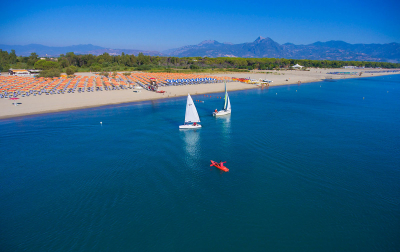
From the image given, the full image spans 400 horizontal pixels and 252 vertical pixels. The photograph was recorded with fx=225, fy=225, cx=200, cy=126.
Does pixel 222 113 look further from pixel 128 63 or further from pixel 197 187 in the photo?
pixel 128 63

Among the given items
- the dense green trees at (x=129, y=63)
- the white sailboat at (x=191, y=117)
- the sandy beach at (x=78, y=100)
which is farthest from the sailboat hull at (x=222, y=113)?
the dense green trees at (x=129, y=63)

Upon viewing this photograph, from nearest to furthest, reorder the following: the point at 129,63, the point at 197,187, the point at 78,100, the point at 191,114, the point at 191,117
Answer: the point at 197,187
the point at 191,114
the point at 191,117
the point at 78,100
the point at 129,63

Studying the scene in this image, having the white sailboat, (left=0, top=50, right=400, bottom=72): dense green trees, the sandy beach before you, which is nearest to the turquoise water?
the white sailboat

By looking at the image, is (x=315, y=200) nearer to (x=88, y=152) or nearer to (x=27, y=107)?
(x=88, y=152)

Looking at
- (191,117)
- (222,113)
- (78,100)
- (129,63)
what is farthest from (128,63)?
(191,117)

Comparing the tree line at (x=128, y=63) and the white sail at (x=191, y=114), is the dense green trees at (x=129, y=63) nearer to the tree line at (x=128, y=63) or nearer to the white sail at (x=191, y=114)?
the tree line at (x=128, y=63)

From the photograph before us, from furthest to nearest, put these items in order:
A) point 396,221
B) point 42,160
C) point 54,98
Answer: point 54,98, point 42,160, point 396,221

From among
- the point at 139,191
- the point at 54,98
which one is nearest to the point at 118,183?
→ the point at 139,191

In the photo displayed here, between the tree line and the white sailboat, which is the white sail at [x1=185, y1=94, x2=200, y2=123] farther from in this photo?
the tree line
